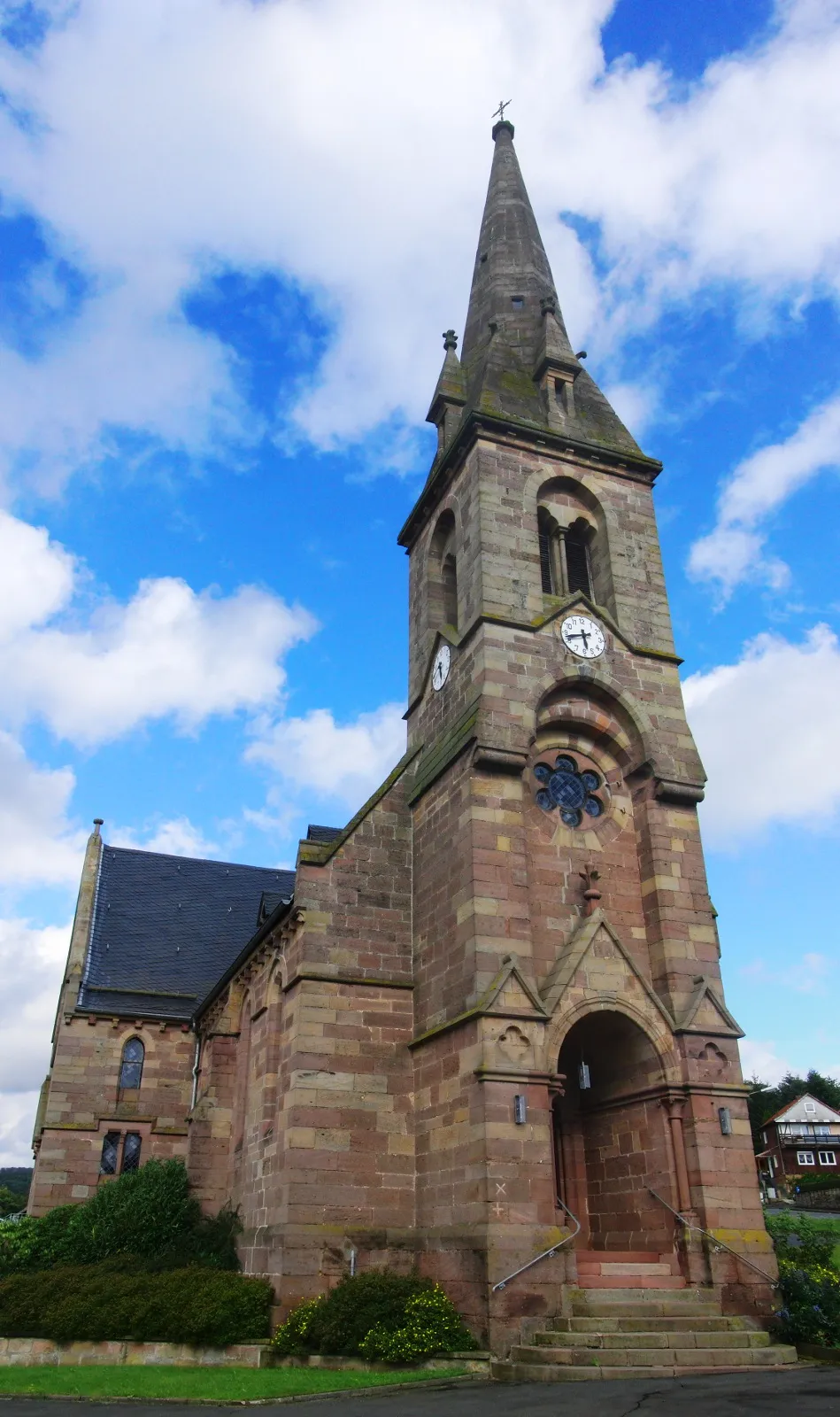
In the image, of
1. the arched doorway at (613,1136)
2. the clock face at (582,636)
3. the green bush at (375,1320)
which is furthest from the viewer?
the clock face at (582,636)

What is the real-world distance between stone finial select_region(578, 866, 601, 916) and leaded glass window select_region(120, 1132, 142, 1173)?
16453 millimetres

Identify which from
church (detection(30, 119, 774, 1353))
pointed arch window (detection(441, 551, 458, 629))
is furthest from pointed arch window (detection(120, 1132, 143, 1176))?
pointed arch window (detection(441, 551, 458, 629))

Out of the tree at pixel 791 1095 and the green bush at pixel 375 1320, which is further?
the tree at pixel 791 1095

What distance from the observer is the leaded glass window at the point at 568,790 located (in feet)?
62.7

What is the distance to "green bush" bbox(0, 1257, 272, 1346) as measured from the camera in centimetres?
1582

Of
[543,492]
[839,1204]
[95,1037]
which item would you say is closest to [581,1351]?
[543,492]

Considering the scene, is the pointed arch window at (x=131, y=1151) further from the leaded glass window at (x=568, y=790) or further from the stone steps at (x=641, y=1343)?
the stone steps at (x=641, y=1343)

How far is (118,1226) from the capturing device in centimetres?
2264

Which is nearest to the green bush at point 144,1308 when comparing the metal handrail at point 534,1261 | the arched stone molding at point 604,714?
the metal handrail at point 534,1261

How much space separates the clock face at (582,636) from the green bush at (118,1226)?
13.2m

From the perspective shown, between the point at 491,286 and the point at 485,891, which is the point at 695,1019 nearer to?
the point at 485,891

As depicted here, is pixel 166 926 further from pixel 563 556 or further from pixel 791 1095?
pixel 791 1095

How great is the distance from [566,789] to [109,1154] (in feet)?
56.2

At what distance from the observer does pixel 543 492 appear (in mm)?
22297
